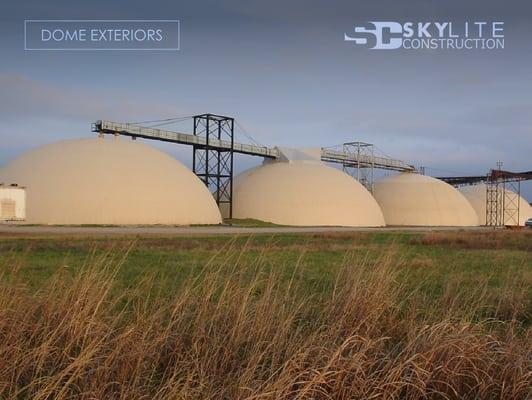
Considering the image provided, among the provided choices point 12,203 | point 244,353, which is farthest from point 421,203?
point 244,353

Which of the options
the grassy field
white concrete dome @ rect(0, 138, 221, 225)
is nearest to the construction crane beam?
white concrete dome @ rect(0, 138, 221, 225)

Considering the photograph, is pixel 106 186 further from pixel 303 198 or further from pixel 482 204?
pixel 482 204

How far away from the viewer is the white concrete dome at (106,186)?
1688 inches

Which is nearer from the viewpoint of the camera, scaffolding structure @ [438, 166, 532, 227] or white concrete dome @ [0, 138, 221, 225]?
white concrete dome @ [0, 138, 221, 225]

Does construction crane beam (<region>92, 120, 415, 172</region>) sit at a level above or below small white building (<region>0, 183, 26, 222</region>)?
above

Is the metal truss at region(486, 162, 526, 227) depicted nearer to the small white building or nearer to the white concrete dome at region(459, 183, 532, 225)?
the white concrete dome at region(459, 183, 532, 225)

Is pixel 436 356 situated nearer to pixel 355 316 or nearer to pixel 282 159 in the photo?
pixel 355 316

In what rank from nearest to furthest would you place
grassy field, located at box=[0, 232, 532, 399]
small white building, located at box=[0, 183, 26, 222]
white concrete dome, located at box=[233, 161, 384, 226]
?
grassy field, located at box=[0, 232, 532, 399], small white building, located at box=[0, 183, 26, 222], white concrete dome, located at box=[233, 161, 384, 226]

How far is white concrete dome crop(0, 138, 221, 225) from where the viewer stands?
141 ft

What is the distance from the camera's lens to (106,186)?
44062mm

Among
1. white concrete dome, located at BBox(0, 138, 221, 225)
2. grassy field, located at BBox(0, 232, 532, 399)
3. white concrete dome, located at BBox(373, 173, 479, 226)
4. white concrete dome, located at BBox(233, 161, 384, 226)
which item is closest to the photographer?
grassy field, located at BBox(0, 232, 532, 399)

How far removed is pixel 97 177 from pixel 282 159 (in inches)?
1062

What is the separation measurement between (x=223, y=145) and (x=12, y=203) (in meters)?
24.0

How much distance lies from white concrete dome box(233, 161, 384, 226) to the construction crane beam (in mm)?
3215
